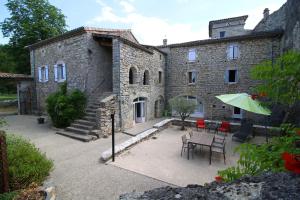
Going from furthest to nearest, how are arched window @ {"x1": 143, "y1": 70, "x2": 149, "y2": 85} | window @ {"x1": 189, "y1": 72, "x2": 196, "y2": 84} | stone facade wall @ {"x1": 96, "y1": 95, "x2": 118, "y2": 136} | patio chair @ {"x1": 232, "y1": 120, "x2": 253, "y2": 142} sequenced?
window @ {"x1": 189, "y1": 72, "x2": 196, "y2": 84}
arched window @ {"x1": 143, "y1": 70, "x2": 149, "y2": 85}
stone facade wall @ {"x1": 96, "y1": 95, "x2": 118, "y2": 136}
patio chair @ {"x1": 232, "y1": 120, "x2": 253, "y2": 142}

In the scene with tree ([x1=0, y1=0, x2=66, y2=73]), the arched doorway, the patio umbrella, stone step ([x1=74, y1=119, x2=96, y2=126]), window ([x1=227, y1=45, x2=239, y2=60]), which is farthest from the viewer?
tree ([x1=0, y1=0, x2=66, y2=73])

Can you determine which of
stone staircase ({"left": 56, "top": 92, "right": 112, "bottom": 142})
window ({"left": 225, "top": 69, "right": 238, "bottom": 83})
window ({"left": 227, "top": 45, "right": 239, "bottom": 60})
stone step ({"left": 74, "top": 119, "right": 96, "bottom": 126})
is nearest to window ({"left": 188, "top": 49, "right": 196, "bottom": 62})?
window ({"left": 227, "top": 45, "right": 239, "bottom": 60})

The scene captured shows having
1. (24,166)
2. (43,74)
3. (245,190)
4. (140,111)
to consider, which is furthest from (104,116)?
(43,74)

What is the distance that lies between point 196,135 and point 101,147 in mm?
4208

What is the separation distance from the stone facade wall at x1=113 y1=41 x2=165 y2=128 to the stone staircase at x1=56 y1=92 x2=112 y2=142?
5.33 feet

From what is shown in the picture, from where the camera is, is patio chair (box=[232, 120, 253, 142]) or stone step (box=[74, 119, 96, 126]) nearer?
patio chair (box=[232, 120, 253, 142])

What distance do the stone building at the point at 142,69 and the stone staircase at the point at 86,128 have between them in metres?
0.05

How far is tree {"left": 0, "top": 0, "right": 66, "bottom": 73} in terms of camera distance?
1805cm

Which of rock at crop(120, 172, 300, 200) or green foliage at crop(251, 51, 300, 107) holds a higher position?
green foliage at crop(251, 51, 300, 107)

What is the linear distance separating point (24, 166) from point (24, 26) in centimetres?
1941

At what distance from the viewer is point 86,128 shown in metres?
9.03

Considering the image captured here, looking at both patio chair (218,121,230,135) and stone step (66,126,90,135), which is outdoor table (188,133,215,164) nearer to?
patio chair (218,121,230,135)

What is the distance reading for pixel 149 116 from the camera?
13453mm

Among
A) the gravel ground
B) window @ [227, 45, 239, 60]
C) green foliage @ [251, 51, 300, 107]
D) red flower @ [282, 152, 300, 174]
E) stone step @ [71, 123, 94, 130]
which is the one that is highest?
window @ [227, 45, 239, 60]
